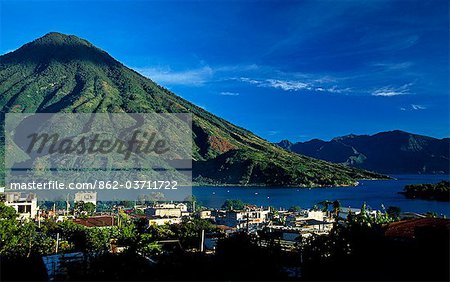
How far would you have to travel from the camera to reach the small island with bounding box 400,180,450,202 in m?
46.3

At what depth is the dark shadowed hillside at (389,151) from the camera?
458ft

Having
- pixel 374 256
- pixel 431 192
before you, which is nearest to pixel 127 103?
pixel 431 192

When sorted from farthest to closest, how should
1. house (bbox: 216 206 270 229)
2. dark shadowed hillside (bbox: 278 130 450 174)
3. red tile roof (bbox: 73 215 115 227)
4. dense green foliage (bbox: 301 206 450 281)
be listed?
dark shadowed hillside (bbox: 278 130 450 174), house (bbox: 216 206 270 229), red tile roof (bbox: 73 215 115 227), dense green foliage (bbox: 301 206 450 281)

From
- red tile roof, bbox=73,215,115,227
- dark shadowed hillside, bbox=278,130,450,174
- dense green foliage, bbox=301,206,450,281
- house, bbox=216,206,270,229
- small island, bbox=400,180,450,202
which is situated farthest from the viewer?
dark shadowed hillside, bbox=278,130,450,174

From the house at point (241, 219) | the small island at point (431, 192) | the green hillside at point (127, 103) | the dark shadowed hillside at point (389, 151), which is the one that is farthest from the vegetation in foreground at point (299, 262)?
the dark shadowed hillside at point (389, 151)

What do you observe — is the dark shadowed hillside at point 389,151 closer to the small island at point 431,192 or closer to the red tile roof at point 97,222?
the small island at point 431,192

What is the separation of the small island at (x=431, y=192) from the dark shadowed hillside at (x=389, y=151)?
85163 millimetres

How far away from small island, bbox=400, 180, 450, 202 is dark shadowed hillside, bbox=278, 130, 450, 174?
8516cm

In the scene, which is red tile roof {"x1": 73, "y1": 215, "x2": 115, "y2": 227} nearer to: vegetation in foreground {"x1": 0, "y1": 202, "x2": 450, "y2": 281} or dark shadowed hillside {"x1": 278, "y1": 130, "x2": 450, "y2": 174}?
vegetation in foreground {"x1": 0, "y1": 202, "x2": 450, "y2": 281}

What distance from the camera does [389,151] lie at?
523 ft

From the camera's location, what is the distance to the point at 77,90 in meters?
89.4

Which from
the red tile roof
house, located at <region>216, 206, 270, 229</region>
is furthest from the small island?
the red tile roof

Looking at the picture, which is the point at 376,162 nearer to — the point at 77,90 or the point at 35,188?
the point at 77,90

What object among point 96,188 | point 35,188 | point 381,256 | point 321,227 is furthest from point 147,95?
point 381,256
